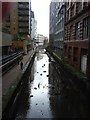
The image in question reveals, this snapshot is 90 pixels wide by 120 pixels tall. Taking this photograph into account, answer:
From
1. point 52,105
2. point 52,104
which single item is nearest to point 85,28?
point 52,104

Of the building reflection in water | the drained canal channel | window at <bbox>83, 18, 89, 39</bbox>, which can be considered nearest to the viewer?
the drained canal channel

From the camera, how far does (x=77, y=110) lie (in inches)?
565

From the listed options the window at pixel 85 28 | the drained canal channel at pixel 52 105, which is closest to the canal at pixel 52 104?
the drained canal channel at pixel 52 105

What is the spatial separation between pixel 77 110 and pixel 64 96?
444 cm

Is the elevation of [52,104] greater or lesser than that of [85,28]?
lesser

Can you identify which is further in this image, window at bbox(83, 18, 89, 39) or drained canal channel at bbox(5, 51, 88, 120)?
window at bbox(83, 18, 89, 39)

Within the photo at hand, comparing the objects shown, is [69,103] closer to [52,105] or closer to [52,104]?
[52,104]

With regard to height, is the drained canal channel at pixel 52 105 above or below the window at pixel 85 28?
below

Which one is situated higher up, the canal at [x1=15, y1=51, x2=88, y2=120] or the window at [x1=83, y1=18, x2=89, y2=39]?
the window at [x1=83, y1=18, x2=89, y2=39]

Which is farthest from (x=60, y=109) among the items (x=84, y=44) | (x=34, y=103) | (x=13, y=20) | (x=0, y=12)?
(x=13, y=20)

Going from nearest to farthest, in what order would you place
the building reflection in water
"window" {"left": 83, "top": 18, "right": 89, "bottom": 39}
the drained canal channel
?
the drained canal channel, the building reflection in water, "window" {"left": 83, "top": 18, "right": 89, "bottom": 39}

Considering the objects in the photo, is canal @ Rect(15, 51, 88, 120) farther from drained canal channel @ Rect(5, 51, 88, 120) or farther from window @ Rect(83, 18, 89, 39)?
window @ Rect(83, 18, 89, 39)

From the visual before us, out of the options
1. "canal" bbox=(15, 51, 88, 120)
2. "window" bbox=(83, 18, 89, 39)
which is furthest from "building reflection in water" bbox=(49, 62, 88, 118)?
"window" bbox=(83, 18, 89, 39)

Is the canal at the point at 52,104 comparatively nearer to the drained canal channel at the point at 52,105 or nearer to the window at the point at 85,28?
the drained canal channel at the point at 52,105
